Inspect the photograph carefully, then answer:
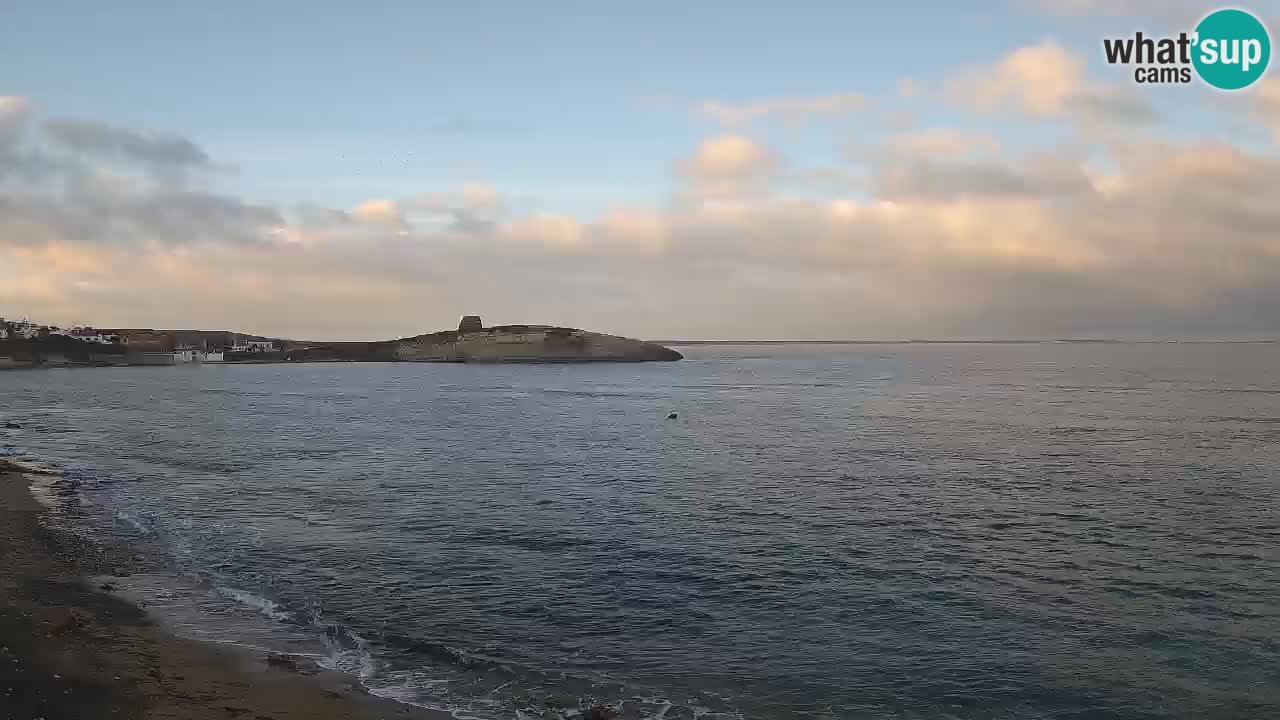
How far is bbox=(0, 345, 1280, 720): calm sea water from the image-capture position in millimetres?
17078

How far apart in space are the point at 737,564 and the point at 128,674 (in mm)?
16107

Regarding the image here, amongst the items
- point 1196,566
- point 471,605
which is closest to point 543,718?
point 471,605

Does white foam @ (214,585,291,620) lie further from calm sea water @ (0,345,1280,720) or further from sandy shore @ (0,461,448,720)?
sandy shore @ (0,461,448,720)

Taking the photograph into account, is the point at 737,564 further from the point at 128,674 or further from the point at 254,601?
the point at 128,674

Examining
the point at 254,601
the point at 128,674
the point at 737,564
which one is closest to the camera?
the point at 128,674

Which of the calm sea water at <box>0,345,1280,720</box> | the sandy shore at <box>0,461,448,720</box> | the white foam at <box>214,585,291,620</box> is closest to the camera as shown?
the sandy shore at <box>0,461,448,720</box>

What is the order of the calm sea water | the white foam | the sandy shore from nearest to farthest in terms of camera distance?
the sandy shore, the calm sea water, the white foam

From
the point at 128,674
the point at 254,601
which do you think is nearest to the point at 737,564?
the point at 254,601

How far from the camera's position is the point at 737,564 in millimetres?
25797

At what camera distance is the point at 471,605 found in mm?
21641

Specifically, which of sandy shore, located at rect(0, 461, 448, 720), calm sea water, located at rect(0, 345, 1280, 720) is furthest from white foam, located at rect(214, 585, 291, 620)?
sandy shore, located at rect(0, 461, 448, 720)

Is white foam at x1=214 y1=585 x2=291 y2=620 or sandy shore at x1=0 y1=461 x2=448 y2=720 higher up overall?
sandy shore at x1=0 y1=461 x2=448 y2=720

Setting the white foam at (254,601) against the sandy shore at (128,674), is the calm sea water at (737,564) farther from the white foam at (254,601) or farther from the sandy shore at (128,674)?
the sandy shore at (128,674)

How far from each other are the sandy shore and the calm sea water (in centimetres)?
116
